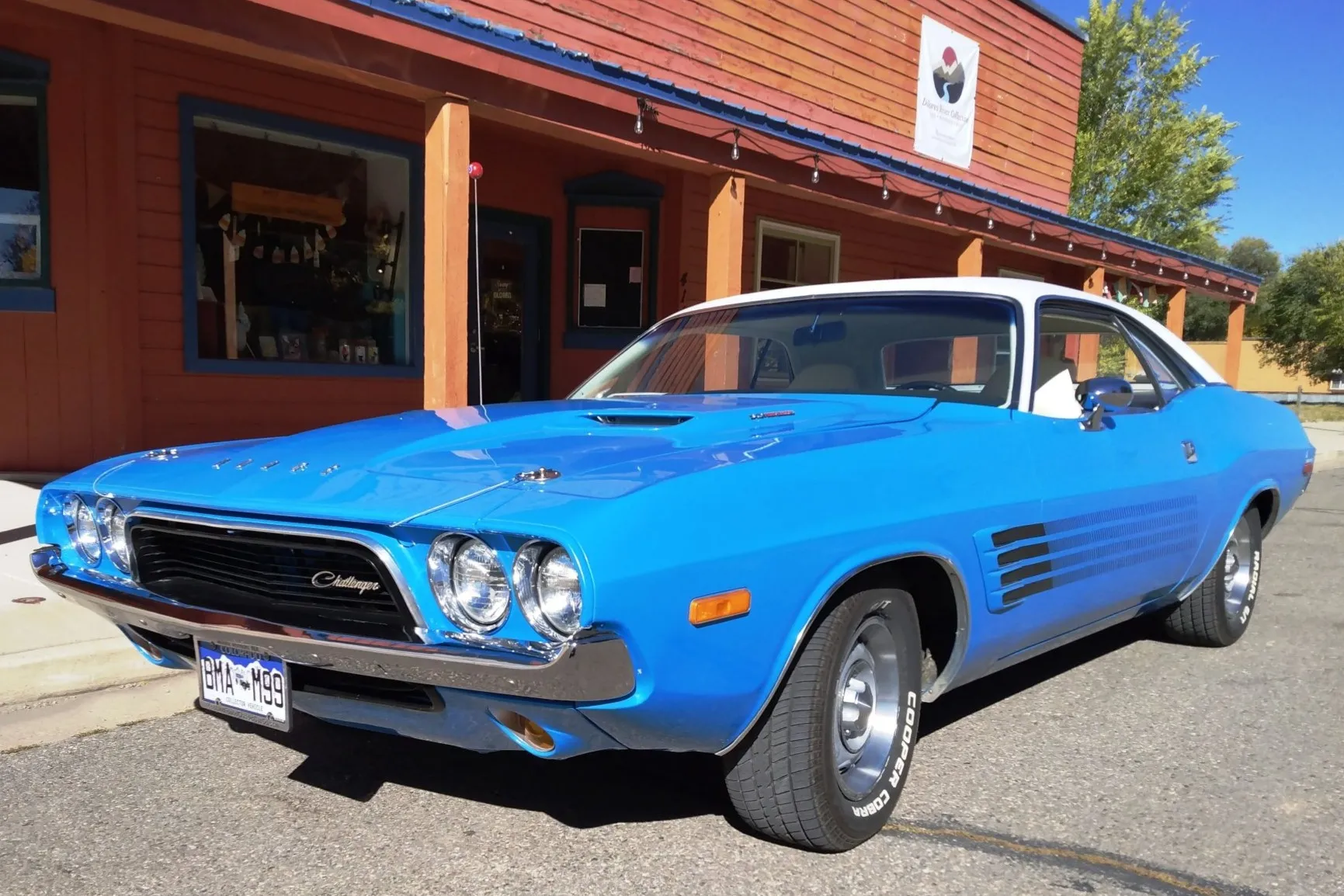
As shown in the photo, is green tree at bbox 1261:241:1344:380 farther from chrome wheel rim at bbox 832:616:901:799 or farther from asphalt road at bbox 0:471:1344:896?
chrome wheel rim at bbox 832:616:901:799

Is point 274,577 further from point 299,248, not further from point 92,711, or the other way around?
point 299,248

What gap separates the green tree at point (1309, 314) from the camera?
30.3 meters

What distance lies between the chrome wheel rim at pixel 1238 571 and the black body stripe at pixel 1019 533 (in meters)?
1.99

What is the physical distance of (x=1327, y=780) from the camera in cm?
310

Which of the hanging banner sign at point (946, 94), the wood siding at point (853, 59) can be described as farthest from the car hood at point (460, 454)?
the hanging banner sign at point (946, 94)

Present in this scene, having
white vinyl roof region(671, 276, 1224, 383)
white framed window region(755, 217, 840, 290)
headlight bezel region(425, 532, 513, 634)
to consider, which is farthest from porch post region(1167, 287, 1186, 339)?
headlight bezel region(425, 532, 513, 634)

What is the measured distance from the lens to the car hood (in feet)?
7.18

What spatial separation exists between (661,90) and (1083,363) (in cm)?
400

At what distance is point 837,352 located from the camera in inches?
141

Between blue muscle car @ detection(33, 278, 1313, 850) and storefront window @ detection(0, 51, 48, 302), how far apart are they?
4692mm

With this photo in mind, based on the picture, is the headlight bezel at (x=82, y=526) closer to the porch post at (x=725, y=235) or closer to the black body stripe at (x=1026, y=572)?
the black body stripe at (x=1026, y=572)

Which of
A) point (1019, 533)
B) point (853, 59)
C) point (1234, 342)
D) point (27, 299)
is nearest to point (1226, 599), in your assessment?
point (1019, 533)

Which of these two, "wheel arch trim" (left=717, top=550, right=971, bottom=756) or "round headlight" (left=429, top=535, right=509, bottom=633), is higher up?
"round headlight" (left=429, top=535, right=509, bottom=633)

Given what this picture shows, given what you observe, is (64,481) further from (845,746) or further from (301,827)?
(845,746)
